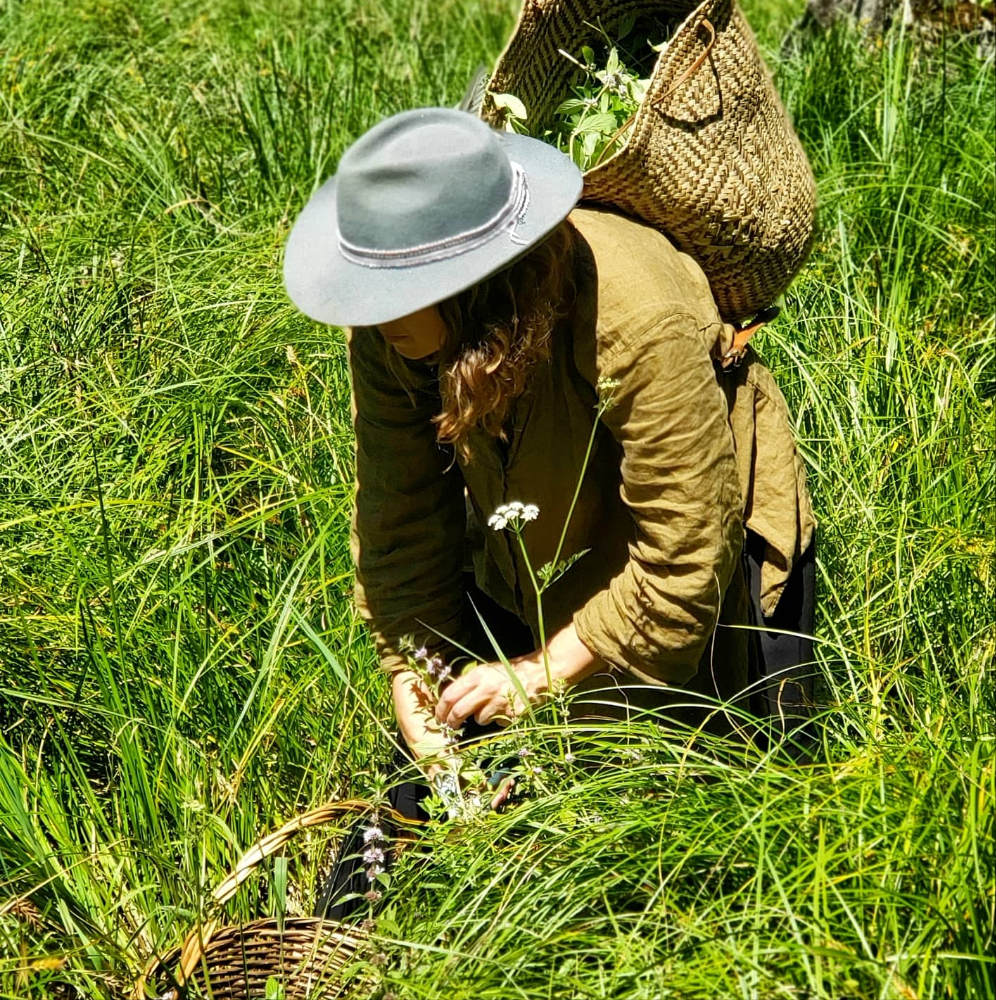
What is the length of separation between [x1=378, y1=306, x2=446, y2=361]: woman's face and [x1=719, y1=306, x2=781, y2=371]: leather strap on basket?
1.30 ft

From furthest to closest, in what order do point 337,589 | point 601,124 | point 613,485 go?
point 337,589 < point 613,485 < point 601,124

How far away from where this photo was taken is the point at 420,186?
1.44 metres

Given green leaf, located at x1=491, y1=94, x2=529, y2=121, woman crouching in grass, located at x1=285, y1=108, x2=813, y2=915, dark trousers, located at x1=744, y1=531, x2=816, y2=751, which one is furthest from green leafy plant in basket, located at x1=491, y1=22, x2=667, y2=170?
dark trousers, located at x1=744, y1=531, x2=816, y2=751

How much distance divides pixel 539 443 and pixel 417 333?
255 mm

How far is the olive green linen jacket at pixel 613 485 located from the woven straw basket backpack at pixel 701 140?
Answer: 0.21ft

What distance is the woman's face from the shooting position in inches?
61.6

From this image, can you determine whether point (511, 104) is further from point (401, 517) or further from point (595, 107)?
point (401, 517)

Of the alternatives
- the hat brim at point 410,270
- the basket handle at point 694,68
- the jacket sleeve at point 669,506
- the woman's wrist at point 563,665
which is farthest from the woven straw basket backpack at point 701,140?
the woman's wrist at point 563,665

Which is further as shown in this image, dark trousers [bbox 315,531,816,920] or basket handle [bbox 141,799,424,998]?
dark trousers [bbox 315,531,816,920]

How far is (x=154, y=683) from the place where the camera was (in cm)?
207

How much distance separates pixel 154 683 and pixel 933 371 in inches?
69.5

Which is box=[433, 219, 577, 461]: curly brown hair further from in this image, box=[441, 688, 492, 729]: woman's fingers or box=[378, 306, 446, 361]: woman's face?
box=[441, 688, 492, 729]: woman's fingers

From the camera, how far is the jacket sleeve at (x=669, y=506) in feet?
5.09

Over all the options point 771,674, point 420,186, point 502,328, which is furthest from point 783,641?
point 420,186
